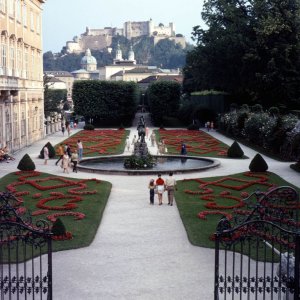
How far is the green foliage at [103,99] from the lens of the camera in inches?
2499

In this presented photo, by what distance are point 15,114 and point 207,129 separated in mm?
25055

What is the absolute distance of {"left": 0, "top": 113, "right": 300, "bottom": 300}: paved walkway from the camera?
11.2 m

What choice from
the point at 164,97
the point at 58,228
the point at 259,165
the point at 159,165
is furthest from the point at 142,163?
the point at 164,97

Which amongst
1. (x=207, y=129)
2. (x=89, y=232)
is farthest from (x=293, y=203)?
(x=207, y=129)

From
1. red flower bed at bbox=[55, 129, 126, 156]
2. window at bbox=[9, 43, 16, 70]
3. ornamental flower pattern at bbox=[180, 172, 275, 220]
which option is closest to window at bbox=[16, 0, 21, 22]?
window at bbox=[9, 43, 16, 70]

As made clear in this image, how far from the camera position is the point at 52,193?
21750 millimetres

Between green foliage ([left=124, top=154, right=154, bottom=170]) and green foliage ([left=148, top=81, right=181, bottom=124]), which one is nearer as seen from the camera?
green foliage ([left=124, top=154, right=154, bottom=170])

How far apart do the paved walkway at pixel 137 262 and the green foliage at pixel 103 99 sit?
145 feet

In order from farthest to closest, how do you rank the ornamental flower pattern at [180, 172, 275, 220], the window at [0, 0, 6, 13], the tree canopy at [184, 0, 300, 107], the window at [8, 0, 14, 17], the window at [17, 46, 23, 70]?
the tree canopy at [184, 0, 300, 107] < the window at [17, 46, 23, 70] < the window at [8, 0, 14, 17] < the window at [0, 0, 6, 13] < the ornamental flower pattern at [180, 172, 275, 220]

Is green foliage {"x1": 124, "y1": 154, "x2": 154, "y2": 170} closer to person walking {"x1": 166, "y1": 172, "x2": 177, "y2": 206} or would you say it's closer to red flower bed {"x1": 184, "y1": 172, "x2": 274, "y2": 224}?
red flower bed {"x1": 184, "y1": 172, "x2": 274, "y2": 224}

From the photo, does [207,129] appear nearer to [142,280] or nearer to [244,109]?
[244,109]

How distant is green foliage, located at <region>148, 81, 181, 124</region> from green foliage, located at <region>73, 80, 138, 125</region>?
2.67 meters

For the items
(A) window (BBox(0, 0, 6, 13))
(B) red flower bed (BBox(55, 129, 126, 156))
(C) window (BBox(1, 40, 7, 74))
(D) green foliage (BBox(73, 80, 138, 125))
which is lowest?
(B) red flower bed (BBox(55, 129, 126, 156))

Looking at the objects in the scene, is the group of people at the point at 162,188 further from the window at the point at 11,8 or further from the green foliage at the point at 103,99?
the green foliage at the point at 103,99
